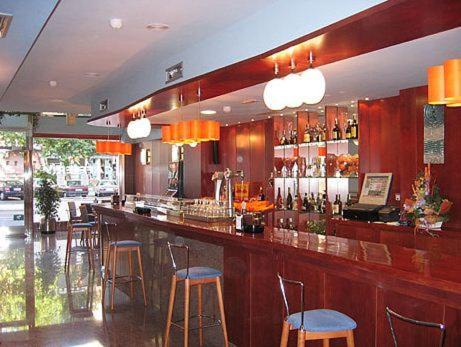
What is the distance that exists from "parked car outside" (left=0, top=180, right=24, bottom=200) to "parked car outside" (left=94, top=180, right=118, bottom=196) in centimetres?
262

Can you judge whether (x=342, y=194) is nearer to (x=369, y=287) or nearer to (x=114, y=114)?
(x=114, y=114)

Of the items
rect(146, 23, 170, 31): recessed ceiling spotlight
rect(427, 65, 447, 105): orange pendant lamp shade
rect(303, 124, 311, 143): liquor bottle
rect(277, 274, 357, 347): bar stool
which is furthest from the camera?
rect(303, 124, 311, 143): liquor bottle

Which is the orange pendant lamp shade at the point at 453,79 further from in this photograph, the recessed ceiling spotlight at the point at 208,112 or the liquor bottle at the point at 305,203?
the recessed ceiling spotlight at the point at 208,112

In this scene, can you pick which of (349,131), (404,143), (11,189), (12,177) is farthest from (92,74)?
(11,189)

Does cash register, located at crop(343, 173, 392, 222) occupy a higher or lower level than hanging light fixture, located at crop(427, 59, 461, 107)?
lower

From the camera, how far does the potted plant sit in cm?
1359

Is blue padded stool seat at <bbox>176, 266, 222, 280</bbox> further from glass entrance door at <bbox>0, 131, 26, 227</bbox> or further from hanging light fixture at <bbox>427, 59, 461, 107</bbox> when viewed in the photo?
glass entrance door at <bbox>0, 131, 26, 227</bbox>

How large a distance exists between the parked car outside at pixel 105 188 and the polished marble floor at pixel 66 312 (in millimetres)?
6782

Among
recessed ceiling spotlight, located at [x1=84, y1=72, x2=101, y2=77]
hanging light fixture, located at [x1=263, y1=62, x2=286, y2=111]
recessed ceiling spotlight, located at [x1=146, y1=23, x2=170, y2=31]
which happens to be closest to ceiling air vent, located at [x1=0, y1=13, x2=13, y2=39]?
recessed ceiling spotlight, located at [x1=146, y1=23, x2=170, y2=31]

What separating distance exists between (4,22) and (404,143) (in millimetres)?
4651

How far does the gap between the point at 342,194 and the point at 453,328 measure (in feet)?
16.3

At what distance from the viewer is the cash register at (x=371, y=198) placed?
6.45 m

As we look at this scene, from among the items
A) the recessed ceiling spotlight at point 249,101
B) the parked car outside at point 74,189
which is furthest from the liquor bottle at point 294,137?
the parked car outside at point 74,189

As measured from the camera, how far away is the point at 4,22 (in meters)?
4.50
